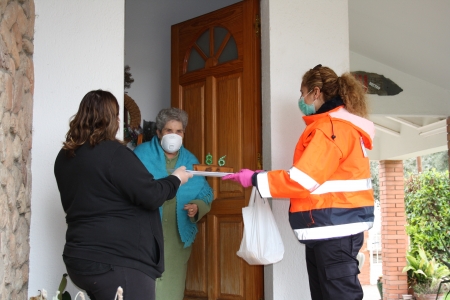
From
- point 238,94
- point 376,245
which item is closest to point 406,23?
point 238,94

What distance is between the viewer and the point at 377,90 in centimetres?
655

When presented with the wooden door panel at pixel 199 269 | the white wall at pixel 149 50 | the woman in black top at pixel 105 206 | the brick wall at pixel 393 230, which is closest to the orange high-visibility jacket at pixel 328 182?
the woman in black top at pixel 105 206

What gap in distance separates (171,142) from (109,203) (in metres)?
1.29

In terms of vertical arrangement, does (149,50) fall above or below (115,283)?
above

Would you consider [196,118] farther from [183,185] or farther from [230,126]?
[183,185]

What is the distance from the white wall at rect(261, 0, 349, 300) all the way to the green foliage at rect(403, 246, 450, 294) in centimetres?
564

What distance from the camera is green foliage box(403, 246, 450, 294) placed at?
847 centimetres

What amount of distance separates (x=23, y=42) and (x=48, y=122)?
1.58 ft

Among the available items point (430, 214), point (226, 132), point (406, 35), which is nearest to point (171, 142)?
point (226, 132)

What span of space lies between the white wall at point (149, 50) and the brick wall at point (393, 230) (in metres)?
5.25

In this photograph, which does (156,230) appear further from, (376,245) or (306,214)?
(376,245)

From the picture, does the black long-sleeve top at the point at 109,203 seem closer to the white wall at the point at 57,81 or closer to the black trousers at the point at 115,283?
the black trousers at the point at 115,283

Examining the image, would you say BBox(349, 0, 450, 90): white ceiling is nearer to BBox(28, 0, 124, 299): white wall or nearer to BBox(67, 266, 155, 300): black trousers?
BBox(28, 0, 124, 299): white wall

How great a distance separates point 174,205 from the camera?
3477 millimetres
